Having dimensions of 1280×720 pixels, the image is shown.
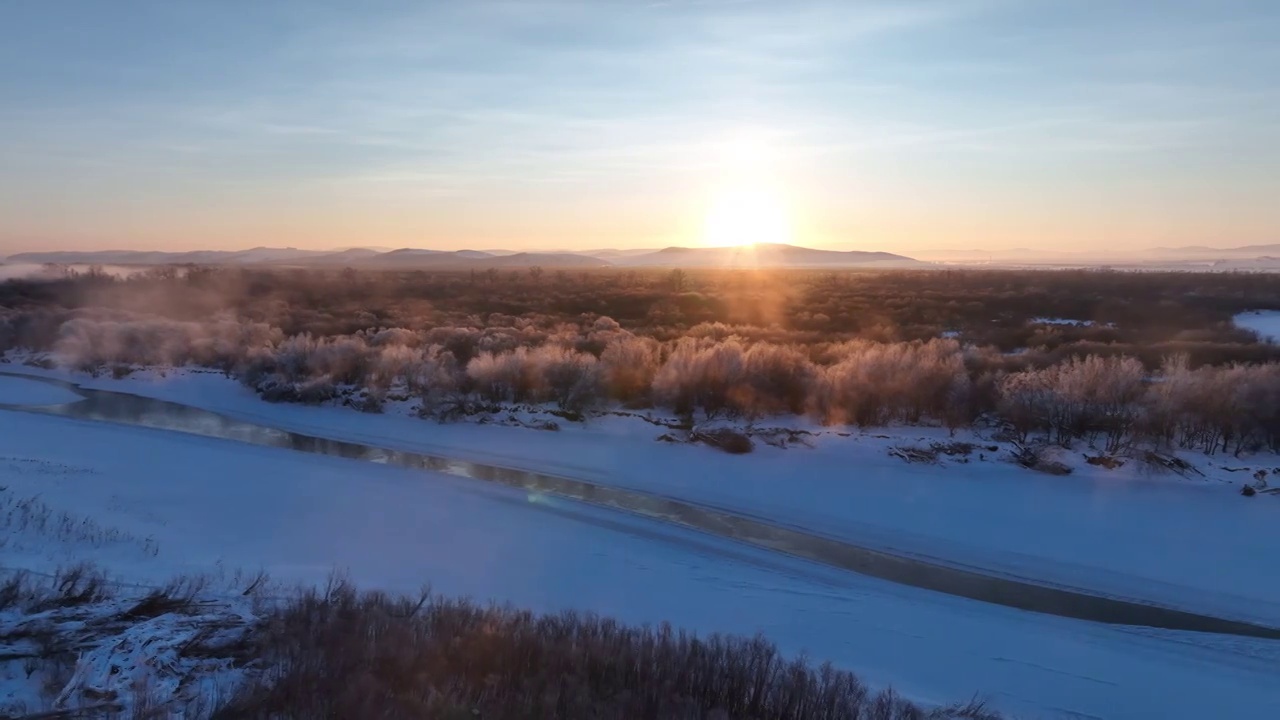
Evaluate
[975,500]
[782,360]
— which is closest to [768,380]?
[782,360]

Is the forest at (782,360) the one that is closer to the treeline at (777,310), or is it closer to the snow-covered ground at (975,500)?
the treeline at (777,310)

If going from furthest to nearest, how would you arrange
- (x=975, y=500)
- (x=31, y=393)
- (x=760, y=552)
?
(x=31, y=393), (x=975, y=500), (x=760, y=552)

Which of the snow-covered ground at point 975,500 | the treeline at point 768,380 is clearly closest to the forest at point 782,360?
the treeline at point 768,380

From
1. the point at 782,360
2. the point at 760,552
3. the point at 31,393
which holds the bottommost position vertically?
the point at 760,552

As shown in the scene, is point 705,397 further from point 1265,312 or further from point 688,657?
point 1265,312

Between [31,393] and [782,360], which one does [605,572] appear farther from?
[31,393]

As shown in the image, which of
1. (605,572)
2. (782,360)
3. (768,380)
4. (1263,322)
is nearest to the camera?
(605,572)

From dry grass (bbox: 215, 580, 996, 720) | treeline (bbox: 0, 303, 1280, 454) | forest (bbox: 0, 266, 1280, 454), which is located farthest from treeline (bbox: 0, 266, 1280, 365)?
dry grass (bbox: 215, 580, 996, 720)
